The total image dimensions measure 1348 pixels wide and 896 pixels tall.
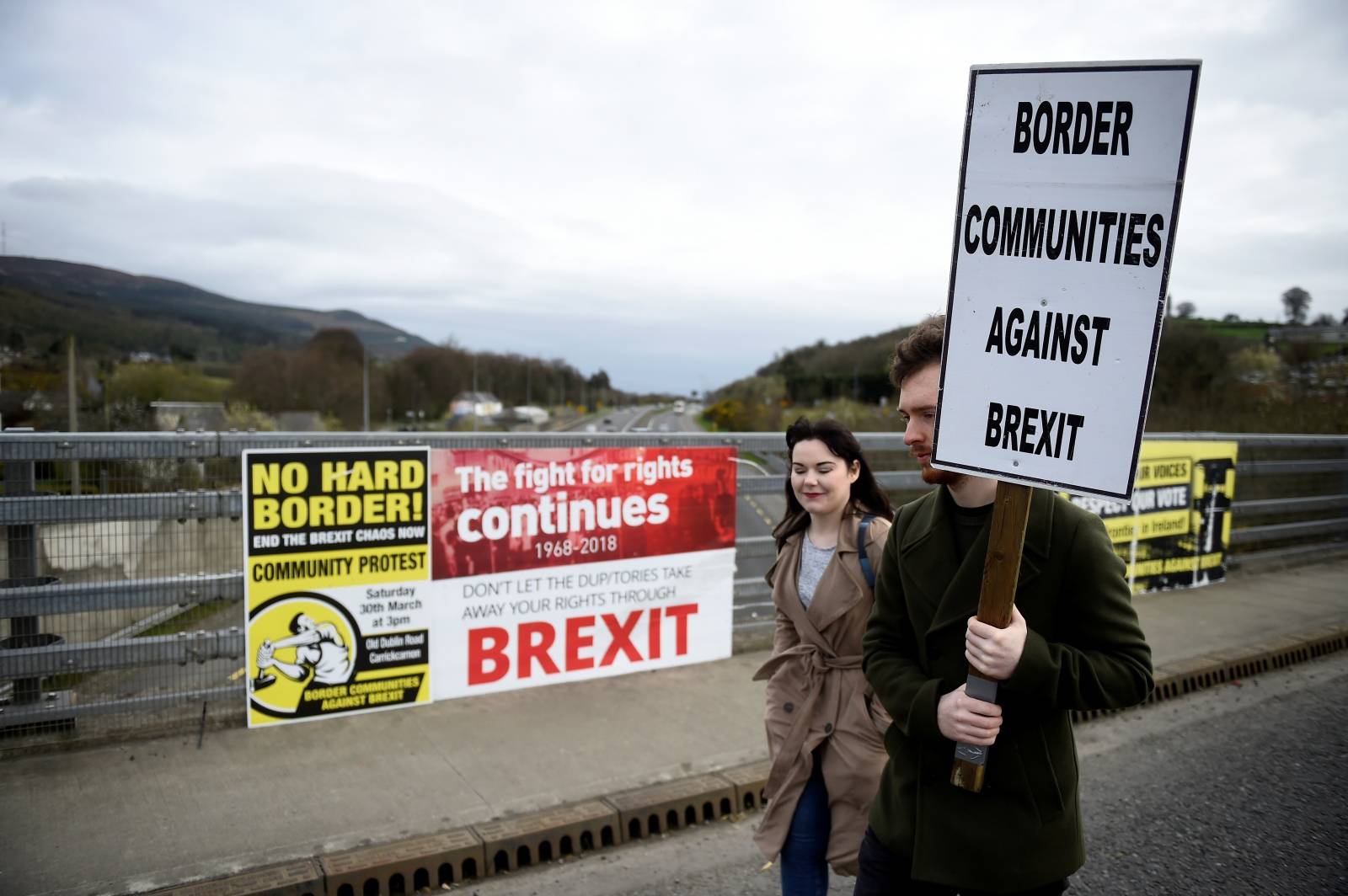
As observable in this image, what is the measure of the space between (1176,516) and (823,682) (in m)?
8.02

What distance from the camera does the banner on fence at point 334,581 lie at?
5539 millimetres

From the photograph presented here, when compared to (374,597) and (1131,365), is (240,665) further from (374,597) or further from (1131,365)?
(1131,365)

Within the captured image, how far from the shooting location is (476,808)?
15.3 feet

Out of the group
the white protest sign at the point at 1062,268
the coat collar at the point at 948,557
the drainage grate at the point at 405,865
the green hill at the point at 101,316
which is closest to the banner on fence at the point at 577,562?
the drainage grate at the point at 405,865

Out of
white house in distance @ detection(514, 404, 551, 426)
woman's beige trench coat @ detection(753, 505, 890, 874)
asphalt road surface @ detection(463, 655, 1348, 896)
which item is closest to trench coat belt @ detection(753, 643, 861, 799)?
woman's beige trench coat @ detection(753, 505, 890, 874)

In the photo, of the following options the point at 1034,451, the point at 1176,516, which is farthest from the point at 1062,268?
the point at 1176,516

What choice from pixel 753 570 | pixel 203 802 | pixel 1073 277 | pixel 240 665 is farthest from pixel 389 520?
pixel 1073 277

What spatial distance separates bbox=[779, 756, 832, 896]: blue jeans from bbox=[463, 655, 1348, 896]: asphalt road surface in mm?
979

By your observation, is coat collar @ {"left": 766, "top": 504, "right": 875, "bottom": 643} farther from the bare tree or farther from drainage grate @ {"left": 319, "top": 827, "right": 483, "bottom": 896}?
the bare tree

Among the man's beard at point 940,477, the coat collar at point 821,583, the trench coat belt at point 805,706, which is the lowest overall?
the trench coat belt at point 805,706

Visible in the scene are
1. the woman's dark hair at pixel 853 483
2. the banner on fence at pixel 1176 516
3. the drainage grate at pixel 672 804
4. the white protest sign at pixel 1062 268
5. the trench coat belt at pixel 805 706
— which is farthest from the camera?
the banner on fence at pixel 1176 516

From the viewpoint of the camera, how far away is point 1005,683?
2104mm

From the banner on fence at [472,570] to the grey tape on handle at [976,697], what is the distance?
4410 mm

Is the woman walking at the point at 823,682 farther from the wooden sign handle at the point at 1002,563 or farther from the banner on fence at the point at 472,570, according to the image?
the banner on fence at the point at 472,570
